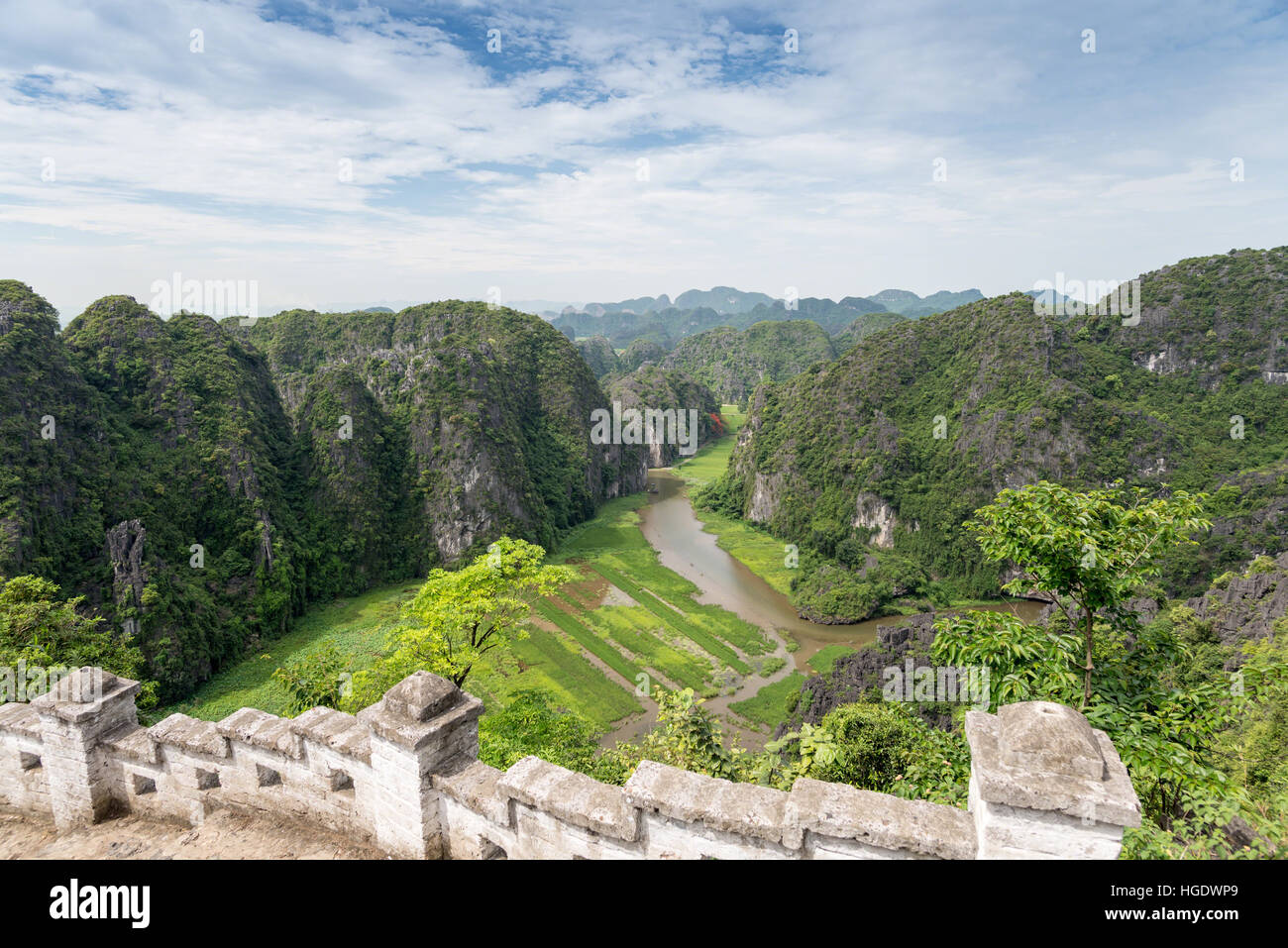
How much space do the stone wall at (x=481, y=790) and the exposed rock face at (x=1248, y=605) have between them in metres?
39.3

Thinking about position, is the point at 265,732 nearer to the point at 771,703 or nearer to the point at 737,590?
the point at 771,703

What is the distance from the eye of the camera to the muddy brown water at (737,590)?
1924 inches

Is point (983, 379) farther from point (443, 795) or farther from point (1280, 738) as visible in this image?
point (443, 795)

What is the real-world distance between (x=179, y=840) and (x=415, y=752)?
436 centimetres

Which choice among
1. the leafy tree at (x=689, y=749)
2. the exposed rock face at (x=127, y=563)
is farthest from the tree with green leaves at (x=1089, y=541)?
the exposed rock face at (x=127, y=563)

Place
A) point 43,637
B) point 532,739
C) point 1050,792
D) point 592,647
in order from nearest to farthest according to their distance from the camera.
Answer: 1. point 1050,792
2. point 532,739
3. point 43,637
4. point 592,647

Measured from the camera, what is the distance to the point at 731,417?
172750mm

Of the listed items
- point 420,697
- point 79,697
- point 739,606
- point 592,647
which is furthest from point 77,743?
point 739,606

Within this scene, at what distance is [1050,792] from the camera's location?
13.1 ft

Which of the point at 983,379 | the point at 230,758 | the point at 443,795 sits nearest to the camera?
the point at 443,795

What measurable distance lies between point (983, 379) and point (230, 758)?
278ft

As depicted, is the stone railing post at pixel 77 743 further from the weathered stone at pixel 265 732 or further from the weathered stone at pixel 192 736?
the weathered stone at pixel 265 732
